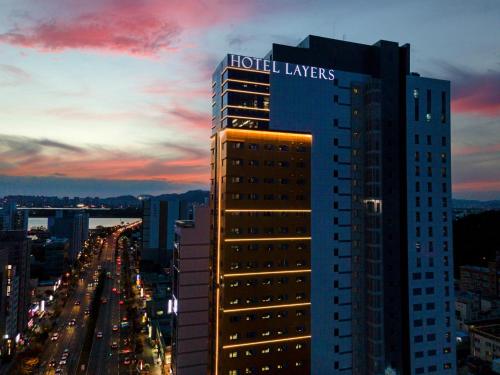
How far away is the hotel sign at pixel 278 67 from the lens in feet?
182

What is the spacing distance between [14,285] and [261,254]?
7527 cm

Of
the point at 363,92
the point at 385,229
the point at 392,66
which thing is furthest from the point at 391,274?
the point at 392,66

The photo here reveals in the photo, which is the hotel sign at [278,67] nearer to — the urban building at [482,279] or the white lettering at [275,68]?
the white lettering at [275,68]

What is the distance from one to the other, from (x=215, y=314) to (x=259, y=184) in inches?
801

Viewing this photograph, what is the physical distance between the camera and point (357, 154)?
5906 centimetres

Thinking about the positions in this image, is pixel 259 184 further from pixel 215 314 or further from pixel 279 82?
pixel 215 314

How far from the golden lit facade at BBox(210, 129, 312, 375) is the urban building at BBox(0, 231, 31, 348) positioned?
60.6m

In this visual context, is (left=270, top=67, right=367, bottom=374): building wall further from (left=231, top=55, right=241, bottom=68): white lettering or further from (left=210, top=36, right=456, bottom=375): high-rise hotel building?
(left=231, top=55, right=241, bottom=68): white lettering

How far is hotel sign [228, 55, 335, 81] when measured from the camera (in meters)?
55.3

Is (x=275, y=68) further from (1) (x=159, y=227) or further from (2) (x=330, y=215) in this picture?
(1) (x=159, y=227)

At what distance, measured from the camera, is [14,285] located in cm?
9681

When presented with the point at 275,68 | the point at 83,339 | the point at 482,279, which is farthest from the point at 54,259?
the point at 482,279

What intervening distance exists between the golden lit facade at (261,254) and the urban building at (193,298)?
248 inches

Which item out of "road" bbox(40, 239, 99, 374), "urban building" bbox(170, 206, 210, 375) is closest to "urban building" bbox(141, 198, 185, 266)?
"road" bbox(40, 239, 99, 374)
